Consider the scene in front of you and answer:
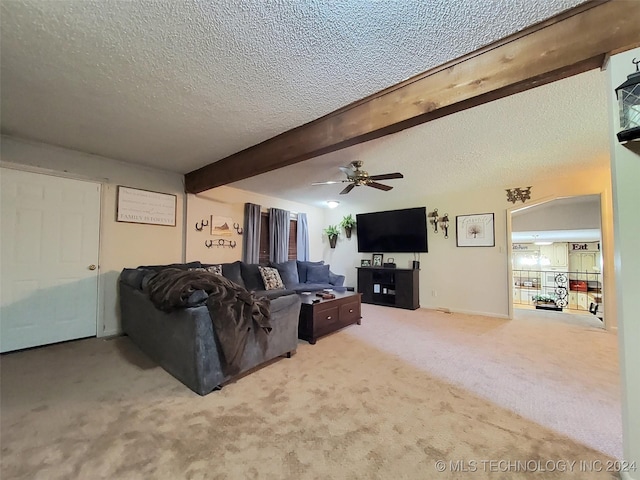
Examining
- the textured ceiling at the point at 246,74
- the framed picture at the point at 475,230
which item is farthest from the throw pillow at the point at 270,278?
the framed picture at the point at 475,230

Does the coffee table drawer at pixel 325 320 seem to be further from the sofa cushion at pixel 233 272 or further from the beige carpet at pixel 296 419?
the sofa cushion at pixel 233 272

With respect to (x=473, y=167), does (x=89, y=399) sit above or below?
below

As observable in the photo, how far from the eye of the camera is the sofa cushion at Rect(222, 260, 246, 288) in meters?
4.53

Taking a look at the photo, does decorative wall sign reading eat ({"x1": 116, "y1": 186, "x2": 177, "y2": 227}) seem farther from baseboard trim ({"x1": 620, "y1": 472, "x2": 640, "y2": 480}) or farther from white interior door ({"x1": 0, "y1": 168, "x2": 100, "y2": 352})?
baseboard trim ({"x1": 620, "y1": 472, "x2": 640, "y2": 480})

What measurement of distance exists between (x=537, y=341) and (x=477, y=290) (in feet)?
5.46

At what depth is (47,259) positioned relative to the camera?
10.4ft

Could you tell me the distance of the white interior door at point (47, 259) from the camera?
296 centimetres

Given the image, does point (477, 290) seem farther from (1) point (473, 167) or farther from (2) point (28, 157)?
(2) point (28, 157)

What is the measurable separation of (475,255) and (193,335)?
195 inches

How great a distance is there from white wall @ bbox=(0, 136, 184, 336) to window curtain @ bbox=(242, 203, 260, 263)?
119cm

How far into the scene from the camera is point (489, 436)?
5.44 ft

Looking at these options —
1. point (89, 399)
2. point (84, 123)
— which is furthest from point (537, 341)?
point (84, 123)

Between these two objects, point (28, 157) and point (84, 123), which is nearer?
point (84, 123)

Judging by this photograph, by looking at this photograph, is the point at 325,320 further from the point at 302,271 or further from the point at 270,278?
the point at 302,271
